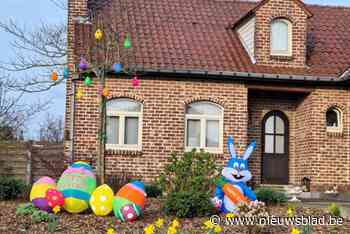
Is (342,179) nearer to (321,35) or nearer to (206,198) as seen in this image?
(321,35)

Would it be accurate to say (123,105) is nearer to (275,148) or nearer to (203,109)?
(203,109)

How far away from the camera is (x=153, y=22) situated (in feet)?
64.3

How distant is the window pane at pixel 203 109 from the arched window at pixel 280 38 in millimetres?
2556

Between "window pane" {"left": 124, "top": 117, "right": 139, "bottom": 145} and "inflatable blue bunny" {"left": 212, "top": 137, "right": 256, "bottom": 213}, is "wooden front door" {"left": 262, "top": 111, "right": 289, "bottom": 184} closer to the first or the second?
"window pane" {"left": 124, "top": 117, "right": 139, "bottom": 145}

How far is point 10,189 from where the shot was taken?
13.1 m

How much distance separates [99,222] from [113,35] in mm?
5534

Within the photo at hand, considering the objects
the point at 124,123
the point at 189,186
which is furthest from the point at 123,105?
the point at 189,186

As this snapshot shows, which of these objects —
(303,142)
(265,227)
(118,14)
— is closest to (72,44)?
(118,14)

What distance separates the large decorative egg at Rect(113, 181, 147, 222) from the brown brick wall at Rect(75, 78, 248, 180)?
6.79 meters

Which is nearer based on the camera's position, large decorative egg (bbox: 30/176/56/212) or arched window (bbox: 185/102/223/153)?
large decorative egg (bbox: 30/176/56/212)

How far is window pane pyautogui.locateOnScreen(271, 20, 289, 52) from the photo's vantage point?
61.3 ft

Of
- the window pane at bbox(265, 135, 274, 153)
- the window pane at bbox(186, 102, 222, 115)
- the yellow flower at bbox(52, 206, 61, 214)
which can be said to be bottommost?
the yellow flower at bbox(52, 206, 61, 214)

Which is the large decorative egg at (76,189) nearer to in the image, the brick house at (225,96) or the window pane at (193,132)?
the brick house at (225,96)

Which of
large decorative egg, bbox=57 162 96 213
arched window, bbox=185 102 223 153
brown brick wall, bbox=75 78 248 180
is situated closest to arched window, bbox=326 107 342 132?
brown brick wall, bbox=75 78 248 180
